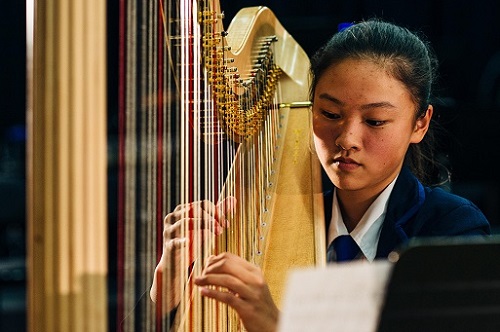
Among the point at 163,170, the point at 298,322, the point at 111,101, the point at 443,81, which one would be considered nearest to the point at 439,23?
the point at 443,81

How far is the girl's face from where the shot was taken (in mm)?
1835

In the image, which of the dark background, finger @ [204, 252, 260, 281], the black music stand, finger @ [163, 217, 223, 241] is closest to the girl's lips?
the dark background

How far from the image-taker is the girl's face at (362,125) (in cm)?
183

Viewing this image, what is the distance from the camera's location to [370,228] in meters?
1.91

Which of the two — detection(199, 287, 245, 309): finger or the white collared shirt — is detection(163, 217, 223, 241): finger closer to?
detection(199, 287, 245, 309): finger

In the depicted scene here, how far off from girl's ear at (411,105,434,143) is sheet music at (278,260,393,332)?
1.21m

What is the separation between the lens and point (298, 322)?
0.77m

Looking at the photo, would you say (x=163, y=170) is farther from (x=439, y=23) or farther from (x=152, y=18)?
(x=439, y=23)

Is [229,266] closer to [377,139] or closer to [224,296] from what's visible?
[224,296]

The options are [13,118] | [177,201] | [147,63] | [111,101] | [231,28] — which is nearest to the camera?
[147,63]

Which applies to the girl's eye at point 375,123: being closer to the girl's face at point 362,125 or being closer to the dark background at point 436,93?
the girl's face at point 362,125

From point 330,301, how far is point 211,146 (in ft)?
2.54

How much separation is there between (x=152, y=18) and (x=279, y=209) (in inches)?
36.4

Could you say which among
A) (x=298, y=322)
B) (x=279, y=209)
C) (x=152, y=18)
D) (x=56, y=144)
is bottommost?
(x=279, y=209)
